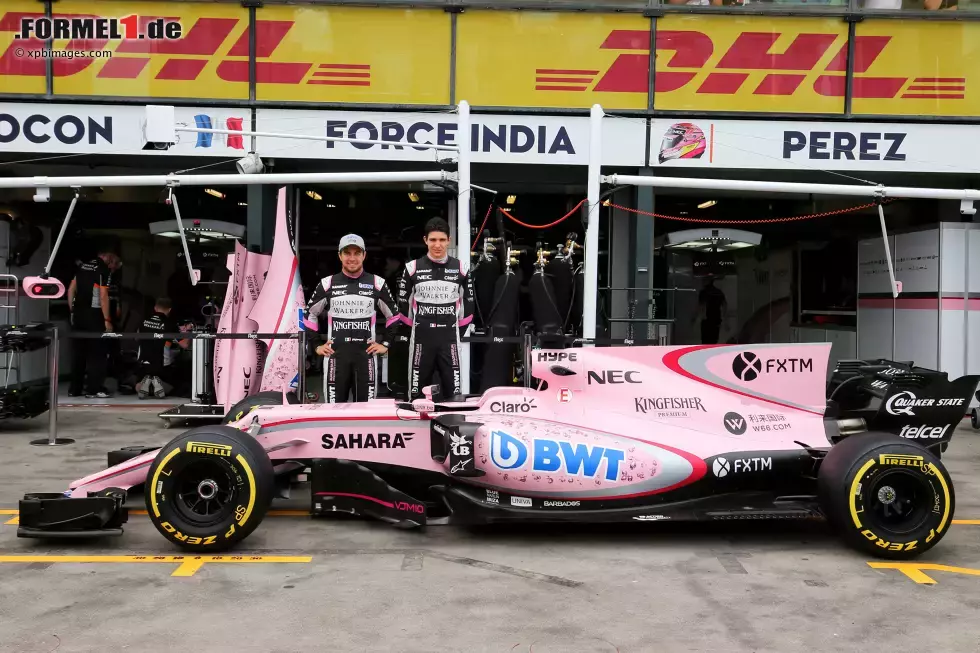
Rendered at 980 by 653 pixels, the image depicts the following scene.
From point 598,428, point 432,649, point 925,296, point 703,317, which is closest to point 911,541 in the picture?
point 598,428

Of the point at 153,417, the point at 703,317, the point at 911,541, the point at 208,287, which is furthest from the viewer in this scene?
the point at 703,317

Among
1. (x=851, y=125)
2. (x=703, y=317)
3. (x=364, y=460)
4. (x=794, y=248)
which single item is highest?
(x=851, y=125)

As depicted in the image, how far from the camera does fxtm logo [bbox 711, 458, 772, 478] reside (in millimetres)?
5141

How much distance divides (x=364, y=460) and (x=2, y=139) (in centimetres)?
776

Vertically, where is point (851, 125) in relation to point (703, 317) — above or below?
above

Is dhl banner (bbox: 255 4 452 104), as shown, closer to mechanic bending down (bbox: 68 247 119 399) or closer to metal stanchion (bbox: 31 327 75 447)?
mechanic bending down (bbox: 68 247 119 399)

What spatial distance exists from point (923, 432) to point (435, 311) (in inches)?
161

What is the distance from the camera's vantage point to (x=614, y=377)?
18.0 feet

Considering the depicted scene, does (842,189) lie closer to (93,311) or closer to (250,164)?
(250,164)

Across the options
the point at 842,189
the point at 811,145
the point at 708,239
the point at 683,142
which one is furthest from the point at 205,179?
the point at 708,239

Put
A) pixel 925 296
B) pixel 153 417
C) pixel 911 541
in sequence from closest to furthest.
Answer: pixel 911 541 < pixel 153 417 < pixel 925 296

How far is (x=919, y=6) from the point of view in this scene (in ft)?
35.1

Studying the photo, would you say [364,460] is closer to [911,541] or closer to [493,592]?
[493,592]

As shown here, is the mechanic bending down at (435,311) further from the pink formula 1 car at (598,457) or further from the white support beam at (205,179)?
the pink formula 1 car at (598,457)
